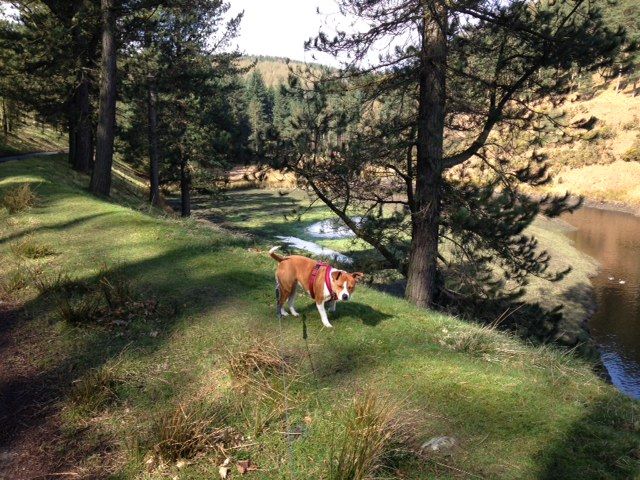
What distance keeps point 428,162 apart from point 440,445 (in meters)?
7.30

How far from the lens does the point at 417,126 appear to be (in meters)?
10.6

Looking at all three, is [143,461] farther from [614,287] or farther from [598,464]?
[614,287]

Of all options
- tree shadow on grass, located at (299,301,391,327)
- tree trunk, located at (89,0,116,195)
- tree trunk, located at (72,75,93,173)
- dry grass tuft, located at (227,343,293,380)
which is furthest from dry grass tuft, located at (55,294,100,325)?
tree trunk, located at (72,75,93,173)

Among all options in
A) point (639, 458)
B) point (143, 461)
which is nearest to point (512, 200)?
point (639, 458)

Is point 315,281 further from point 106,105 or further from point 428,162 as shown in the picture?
point 106,105

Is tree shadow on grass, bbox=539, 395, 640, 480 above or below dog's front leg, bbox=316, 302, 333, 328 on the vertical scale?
below

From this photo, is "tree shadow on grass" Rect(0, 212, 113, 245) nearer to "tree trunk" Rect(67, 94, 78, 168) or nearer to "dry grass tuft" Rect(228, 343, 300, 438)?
"dry grass tuft" Rect(228, 343, 300, 438)

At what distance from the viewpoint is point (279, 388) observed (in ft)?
16.4

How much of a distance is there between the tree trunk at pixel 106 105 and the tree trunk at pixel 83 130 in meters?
5.19

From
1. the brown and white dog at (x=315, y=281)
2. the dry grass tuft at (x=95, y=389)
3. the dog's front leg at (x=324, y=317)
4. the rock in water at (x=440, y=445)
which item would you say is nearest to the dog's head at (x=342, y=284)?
the brown and white dog at (x=315, y=281)

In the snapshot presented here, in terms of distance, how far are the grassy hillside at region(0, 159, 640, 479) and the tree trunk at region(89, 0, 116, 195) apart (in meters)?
10.6

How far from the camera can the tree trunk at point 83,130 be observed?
2218cm

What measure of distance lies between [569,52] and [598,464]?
7946 mm

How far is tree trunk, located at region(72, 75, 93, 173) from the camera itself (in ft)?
72.8
